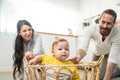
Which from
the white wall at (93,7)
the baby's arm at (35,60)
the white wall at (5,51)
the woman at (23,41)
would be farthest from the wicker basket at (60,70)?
the white wall at (93,7)

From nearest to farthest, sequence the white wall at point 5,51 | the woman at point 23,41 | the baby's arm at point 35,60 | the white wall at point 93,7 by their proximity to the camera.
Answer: the baby's arm at point 35,60 < the woman at point 23,41 < the white wall at point 5,51 < the white wall at point 93,7

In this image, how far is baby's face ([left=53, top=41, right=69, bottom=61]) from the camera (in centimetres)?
97

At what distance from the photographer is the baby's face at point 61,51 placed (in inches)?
38.1

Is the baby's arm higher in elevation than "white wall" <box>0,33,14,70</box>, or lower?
higher

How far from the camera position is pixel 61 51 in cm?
98

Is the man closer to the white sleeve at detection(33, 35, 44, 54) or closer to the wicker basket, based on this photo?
the white sleeve at detection(33, 35, 44, 54)

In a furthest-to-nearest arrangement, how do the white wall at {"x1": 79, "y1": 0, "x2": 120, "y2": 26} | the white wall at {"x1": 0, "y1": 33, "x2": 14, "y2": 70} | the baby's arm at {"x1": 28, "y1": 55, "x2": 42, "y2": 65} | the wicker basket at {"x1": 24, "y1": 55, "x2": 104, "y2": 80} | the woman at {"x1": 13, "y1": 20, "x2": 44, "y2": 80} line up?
the white wall at {"x1": 79, "y1": 0, "x2": 120, "y2": 26}
the white wall at {"x1": 0, "y1": 33, "x2": 14, "y2": 70}
the woman at {"x1": 13, "y1": 20, "x2": 44, "y2": 80}
the baby's arm at {"x1": 28, "y1": 55, "x2": 42, "y2": 65}
the wicker basket at {"x1": 24, "y1": 55, "x2": 104, "y2": 80}

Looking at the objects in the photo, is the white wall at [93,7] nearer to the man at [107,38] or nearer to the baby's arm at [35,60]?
the man at [107,38]

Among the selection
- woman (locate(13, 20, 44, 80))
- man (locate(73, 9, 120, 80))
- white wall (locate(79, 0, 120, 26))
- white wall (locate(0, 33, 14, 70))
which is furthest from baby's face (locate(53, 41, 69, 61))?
white wall (locate(79, 0, 120, 26))

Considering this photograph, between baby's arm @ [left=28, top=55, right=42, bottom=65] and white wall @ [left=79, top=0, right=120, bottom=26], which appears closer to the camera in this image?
baby's arm @ [left=28, top=55, right=42, bottom=65]

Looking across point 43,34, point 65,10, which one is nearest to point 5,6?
point 43,34

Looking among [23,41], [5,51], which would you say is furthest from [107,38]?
[5,51]

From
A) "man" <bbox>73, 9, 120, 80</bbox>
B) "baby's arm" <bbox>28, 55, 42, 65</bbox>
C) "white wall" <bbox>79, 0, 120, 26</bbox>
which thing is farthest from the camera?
"white wall" <bbox>79, 0, 120, 26</bbox>

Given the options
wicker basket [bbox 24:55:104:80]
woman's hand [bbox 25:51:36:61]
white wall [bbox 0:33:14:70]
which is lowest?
white wall [bbox 0:33:14:70]
